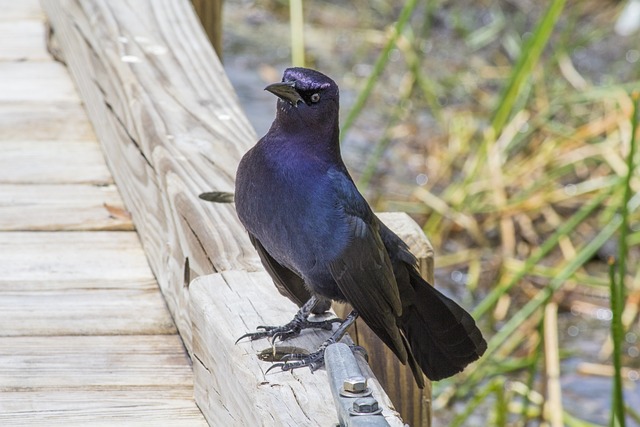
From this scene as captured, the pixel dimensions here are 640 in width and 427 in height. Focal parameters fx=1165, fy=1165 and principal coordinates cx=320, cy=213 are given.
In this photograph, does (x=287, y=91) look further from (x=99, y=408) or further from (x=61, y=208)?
(x=61, y=208)

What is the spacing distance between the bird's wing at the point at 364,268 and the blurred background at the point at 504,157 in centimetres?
62

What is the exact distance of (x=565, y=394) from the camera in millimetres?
3682

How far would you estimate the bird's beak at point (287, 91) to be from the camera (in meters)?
1.71

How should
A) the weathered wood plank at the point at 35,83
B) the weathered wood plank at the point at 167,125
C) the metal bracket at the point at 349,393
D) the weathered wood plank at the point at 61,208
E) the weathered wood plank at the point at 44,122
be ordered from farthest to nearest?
the weathered wood plank at the point at 35,83 → the weathered wood plank at the point at 44,122 → the weathered wood plank at the point at 61,208 → the weathered wood plank at the point at 167,125 → the metal bracket at the point at 349,393

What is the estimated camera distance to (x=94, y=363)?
1.99 m

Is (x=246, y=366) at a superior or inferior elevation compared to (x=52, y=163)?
superior

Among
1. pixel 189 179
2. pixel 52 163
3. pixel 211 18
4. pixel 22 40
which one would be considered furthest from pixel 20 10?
pixel 189 179

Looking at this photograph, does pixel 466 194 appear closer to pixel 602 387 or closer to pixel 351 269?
pixel 602 387

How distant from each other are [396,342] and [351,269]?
0.47ft

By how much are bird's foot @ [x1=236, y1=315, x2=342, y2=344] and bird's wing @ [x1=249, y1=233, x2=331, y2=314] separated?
0.03 m

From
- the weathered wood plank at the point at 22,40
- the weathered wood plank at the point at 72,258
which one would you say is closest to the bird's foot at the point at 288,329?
the weathered wood plank at the point at 72,258

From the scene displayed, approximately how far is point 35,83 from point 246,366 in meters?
1.99

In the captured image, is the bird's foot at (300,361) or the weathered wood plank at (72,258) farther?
the weathered wood plank at (72,258)

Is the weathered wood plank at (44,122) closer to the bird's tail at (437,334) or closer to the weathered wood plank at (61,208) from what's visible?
the weathered wood plank at (61,208)
